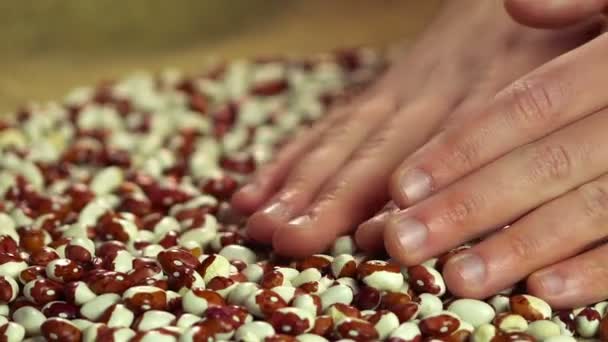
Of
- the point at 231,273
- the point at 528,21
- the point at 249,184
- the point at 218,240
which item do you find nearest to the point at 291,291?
the point at 231,273

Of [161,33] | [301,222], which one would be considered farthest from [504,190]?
[161,33]

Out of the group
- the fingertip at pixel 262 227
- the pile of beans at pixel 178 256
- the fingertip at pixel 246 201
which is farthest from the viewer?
the fingertip at pixel 246 201

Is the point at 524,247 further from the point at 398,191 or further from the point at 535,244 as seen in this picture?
the point at 398,191

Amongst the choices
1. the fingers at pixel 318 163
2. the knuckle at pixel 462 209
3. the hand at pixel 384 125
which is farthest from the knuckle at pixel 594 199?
the fingers at pixel 318 163

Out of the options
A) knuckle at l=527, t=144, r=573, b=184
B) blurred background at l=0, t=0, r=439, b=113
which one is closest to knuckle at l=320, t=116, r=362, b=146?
knuckle at l=527, t=144, r=573, b=184

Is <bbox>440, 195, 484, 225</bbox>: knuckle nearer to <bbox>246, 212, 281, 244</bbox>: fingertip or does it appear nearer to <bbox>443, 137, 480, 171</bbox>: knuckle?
<bbox>443, 137, 480, 171</bbox>: knuckle

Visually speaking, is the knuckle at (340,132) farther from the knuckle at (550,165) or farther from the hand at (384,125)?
the knuckle at (550,165)

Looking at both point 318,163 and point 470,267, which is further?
point 318,163
